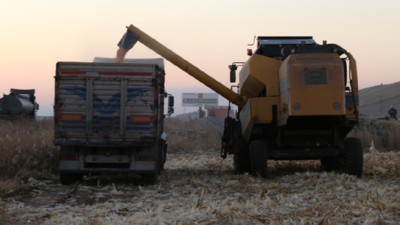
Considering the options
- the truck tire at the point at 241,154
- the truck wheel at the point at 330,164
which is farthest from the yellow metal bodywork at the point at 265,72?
the truck wheel at the point at 330,164

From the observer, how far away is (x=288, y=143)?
11.7m

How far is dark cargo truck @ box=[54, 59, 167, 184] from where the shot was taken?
11.3 metres

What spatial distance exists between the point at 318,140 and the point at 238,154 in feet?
7.12

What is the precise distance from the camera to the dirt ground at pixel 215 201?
658 centimetres

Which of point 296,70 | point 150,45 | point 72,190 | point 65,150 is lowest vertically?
point 72,190

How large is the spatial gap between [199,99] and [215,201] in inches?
2467

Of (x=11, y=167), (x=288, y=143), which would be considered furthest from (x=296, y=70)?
(x=11, y=167)

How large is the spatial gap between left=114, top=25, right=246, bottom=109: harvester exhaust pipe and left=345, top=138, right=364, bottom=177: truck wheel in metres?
3.59

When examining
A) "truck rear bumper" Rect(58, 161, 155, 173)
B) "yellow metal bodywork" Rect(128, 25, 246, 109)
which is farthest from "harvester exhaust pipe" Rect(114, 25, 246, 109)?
"truck rear bumper" Rect(58, 161, 155, 173)

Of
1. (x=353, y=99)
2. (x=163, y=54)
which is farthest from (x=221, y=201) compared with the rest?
(x=163, y=54)

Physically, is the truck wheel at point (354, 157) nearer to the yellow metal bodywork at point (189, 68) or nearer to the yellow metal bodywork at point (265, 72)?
the yellow metal bodywork at point (265, 72)

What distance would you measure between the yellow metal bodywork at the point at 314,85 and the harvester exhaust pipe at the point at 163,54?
3340mm

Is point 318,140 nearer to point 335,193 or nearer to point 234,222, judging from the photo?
point 335,193

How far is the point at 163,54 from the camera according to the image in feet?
48.2
